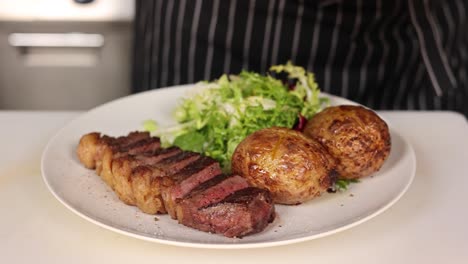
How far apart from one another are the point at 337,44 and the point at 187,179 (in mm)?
1035

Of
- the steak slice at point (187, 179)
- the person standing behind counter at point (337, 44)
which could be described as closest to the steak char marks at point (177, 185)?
the steak slice at point (187, 179)

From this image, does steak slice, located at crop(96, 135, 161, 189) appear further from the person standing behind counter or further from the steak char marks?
the person standing behind counter

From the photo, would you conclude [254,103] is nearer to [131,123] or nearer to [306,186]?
[131,123]

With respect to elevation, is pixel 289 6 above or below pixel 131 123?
above

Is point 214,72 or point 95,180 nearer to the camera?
point 95,180

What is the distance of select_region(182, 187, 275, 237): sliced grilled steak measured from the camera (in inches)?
44.5

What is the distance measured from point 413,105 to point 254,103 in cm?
86

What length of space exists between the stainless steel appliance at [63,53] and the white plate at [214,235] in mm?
1233

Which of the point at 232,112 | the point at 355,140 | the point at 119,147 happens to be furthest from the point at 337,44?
the point at 119,147

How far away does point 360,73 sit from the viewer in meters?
2.17

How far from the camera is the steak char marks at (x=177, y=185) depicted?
1.14 metres

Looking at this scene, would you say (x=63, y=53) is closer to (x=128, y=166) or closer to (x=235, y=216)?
(x=128, y=166)

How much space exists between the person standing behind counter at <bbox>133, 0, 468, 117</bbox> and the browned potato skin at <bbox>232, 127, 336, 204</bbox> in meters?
0.88

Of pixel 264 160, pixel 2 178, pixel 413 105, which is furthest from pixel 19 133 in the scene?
pixel 413 105
